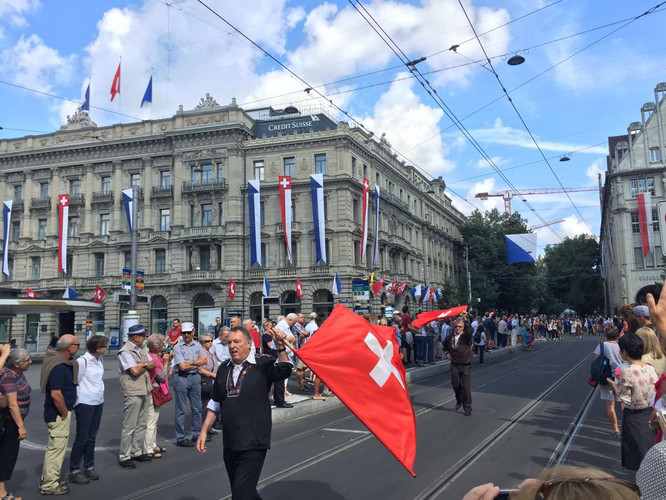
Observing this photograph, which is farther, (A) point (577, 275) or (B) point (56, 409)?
(A) point (577, 275)

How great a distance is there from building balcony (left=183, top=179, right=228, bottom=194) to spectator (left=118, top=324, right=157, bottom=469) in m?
39.3

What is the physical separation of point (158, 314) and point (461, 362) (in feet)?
132

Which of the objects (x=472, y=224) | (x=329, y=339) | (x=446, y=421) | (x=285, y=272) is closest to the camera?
(x=329, y=339)

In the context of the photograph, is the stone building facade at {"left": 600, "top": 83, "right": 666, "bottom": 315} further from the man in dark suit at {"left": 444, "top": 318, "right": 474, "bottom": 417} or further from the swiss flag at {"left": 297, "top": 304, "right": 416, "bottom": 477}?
the swiss flag at {"left": 297, "top": 304, "right": 416, "bottom": 477}

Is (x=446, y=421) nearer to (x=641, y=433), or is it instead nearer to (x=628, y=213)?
(x=641, y=433)

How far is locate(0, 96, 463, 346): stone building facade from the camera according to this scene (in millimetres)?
44781

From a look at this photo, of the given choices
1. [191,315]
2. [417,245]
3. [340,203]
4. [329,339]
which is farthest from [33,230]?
[329,339]

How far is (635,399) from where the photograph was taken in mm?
5781

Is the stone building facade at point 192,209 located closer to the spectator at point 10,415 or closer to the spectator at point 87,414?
the spectator at point 87,414

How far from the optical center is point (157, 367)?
26.8 feet

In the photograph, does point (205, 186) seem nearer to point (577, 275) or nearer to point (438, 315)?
point (438, 315)

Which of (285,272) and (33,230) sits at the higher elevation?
(33,230)

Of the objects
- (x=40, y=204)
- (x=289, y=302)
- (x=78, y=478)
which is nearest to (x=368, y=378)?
(x=78, y=478)

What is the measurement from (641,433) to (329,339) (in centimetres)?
355
